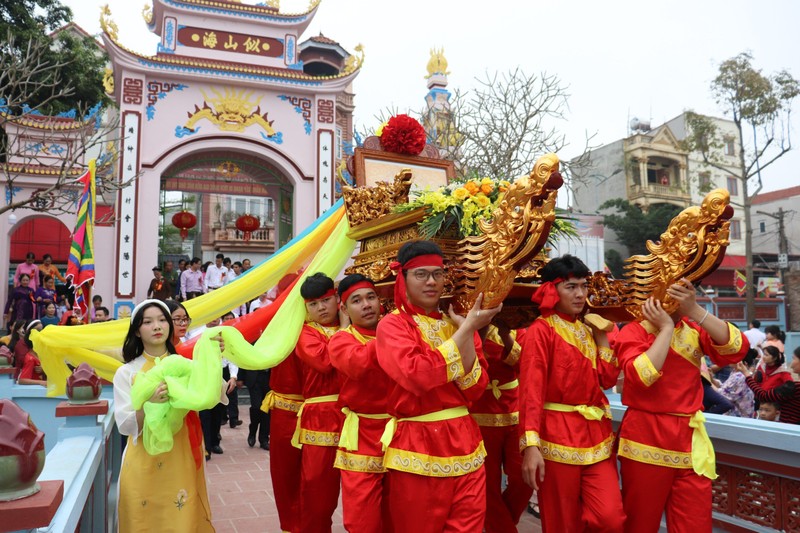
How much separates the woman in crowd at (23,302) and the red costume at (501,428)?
10.6m

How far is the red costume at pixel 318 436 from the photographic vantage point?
3.75 metres

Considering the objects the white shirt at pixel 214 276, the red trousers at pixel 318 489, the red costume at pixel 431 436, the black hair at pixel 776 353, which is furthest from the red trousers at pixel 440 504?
the white shirt at pixel 214 276

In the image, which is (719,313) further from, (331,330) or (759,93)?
(331,330)

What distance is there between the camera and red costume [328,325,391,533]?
3100mm

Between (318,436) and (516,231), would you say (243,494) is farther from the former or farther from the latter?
(516,231)

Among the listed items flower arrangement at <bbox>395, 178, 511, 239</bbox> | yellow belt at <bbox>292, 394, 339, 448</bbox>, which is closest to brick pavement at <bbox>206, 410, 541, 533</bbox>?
yellow belt at <bbox>292, 394, 339, 448</bbox>

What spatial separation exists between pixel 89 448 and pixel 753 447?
143 inches

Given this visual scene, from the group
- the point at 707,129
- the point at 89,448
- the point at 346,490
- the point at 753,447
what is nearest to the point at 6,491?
the point at 89,448

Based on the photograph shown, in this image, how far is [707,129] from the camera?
17.9 metres

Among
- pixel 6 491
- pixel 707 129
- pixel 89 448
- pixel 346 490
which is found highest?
pixel 707 129

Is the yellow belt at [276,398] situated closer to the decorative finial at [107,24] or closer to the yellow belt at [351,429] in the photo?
the yellow belt at [351,429]

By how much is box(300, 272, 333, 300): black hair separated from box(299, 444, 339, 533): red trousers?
946 mm

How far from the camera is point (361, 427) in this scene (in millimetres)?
3373

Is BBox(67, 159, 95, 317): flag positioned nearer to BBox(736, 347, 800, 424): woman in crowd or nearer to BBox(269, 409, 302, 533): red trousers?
BBox(269, 409, 302, 533): red trousers
